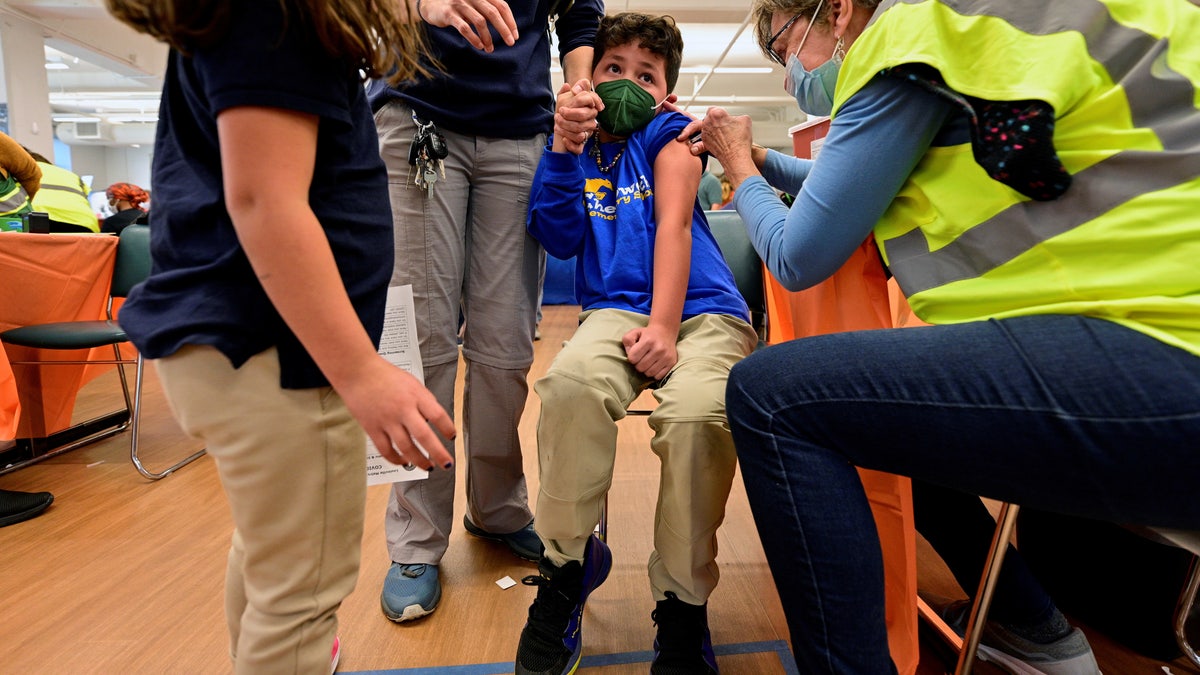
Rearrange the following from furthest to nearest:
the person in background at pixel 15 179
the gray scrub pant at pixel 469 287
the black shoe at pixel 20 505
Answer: the person in background at pixel 15 179, the black shoe at pixel 20 505, the gray scrub pant at pixel 469 287

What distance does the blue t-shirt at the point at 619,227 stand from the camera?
1269mm

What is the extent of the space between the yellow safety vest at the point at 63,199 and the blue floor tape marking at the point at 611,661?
317 centimetres

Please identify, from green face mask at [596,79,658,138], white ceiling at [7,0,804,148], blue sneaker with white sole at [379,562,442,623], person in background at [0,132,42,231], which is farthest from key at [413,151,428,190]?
white ceiling at [7,0,804,148]

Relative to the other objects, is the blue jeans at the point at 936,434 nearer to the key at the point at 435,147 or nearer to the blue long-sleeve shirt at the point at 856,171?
the blue long-sleeve shirt at the point at 856,171

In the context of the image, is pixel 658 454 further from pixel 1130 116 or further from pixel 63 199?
pixel 63 199

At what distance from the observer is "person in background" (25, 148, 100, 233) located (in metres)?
3.12

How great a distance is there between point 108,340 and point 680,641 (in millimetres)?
2021

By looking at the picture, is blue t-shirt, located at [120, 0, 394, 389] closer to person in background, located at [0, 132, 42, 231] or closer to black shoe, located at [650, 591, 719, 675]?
black shoe, located at [650, 591, 719, 675]

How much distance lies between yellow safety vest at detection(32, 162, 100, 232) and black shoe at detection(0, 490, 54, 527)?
186 cm

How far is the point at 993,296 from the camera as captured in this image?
70 centimetres

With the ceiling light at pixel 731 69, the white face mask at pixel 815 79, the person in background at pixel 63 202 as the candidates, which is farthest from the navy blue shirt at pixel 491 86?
the ceiling light at pixel 731 69

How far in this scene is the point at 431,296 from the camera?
1271 mm

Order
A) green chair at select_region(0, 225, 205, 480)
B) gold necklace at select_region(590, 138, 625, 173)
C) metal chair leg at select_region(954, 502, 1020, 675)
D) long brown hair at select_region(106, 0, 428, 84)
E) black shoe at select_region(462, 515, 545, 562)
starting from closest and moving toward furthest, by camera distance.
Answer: long brown hair at select_region(106, 0, 428, 84) < metal chair leg at select_region(954, 502, 1020, 675) < gold necklace at select_region(590, 138, 625, 173) < black shoe at select_region(462, 515, 545, 562) < green chair at select_region(0, 225, 205, 480)

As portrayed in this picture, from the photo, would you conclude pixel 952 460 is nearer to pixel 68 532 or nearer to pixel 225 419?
pixel 225 419
